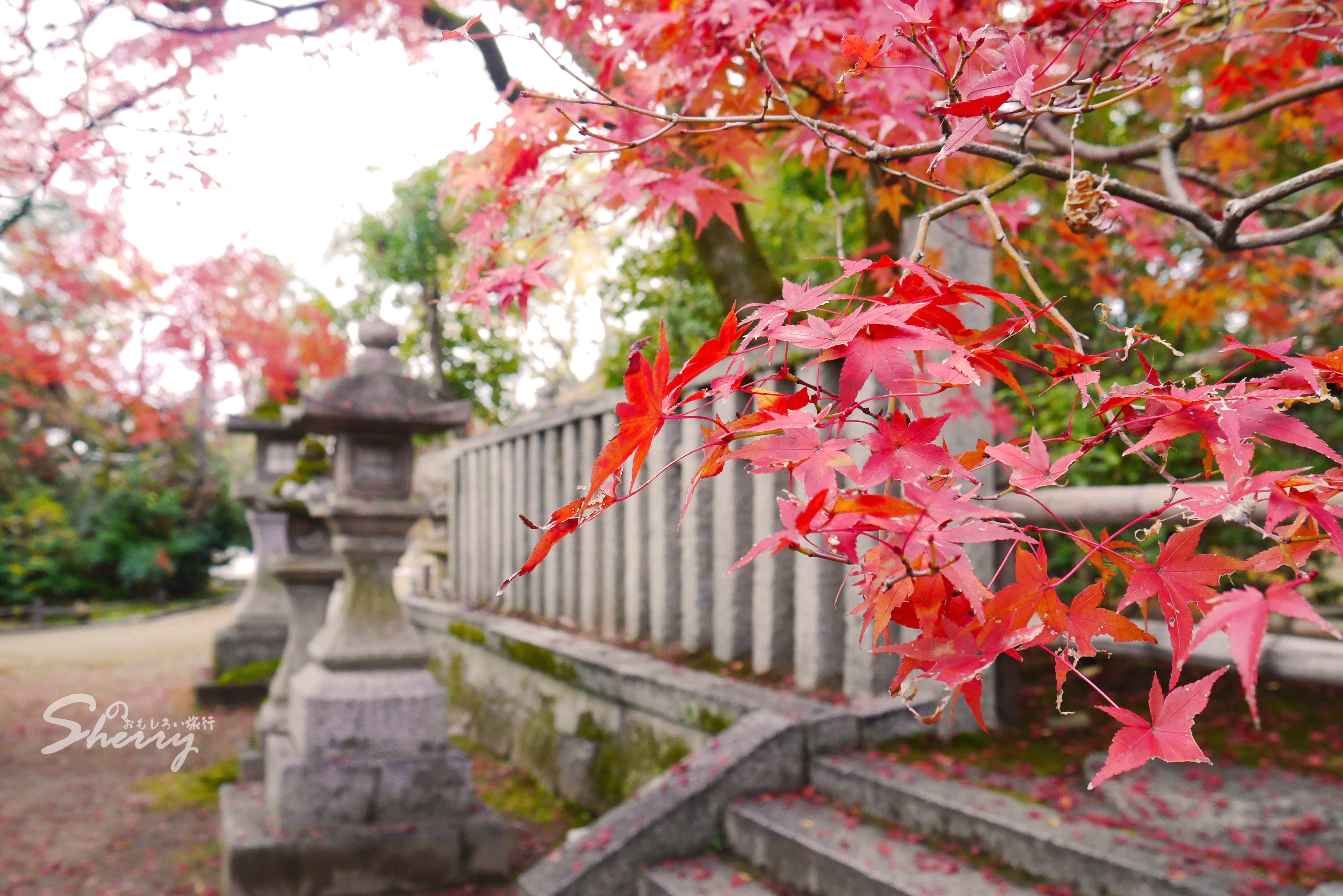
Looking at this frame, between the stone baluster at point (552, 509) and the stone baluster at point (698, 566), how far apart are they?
1332 millimetres

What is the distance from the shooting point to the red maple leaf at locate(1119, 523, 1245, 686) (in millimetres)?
789

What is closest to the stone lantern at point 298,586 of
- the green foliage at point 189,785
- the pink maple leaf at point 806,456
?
the green foliage at point 189,785

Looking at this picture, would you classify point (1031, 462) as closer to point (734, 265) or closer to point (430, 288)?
point (734, 265)

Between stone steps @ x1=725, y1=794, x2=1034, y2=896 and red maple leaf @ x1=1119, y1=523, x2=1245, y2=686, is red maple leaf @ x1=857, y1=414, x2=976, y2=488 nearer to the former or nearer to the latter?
red maple leaf @ x1=1119, y1=523, x2=1245, y2=686

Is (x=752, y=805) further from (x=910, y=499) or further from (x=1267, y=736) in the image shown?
(x=910, y=499)

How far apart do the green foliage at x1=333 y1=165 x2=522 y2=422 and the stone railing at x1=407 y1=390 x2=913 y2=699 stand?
347 cm

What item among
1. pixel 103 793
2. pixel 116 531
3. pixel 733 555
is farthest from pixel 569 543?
pixel 116 531

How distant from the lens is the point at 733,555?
359 centimetres

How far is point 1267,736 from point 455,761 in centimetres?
302

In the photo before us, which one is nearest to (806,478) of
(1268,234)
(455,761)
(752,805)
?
(1268,234)

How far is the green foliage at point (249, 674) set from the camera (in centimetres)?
632

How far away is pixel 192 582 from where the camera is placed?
15023mm

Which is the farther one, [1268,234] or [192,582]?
[192,582]

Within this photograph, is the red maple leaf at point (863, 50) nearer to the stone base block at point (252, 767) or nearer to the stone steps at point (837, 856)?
the stone steps at point (837, 856)
